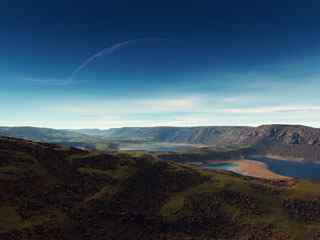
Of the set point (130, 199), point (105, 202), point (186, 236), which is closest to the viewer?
point (186, 236)

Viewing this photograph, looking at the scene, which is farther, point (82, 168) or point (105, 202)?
point (82, 168)

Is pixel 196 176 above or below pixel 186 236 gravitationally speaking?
above

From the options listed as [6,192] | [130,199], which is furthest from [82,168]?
[6,192]

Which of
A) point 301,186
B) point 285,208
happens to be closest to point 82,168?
point 285,208

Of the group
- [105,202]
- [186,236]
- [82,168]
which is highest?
[82,168]

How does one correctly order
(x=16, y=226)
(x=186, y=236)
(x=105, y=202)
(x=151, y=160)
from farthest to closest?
(x=151, y=160) < (x=105, y=202) < (x=186, y=236) < (x=16, y=226)

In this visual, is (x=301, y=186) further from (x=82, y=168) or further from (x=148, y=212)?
(x=82, y=168)
